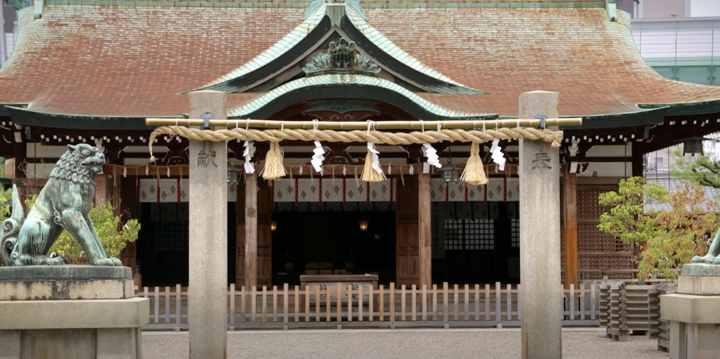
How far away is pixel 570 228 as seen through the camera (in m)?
23.9

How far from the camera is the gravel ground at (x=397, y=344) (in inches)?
662

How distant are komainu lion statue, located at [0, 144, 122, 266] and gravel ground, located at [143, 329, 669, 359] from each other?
5.21m

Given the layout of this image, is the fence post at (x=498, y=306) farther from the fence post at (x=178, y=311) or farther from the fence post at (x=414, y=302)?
the fence post at (x=178, y=311)

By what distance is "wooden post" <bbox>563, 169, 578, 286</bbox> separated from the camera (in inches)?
942

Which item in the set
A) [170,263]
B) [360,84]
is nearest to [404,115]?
[360,84]

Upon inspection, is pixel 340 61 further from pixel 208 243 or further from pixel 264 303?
pixel 208 243

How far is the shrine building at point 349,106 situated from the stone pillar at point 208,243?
26.4 feet

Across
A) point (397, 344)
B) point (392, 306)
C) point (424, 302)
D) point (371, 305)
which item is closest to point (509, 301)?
point (424, 302)

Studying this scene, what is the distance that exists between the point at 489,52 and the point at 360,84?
6.28 metres

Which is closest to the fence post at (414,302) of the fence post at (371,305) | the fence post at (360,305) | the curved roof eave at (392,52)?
the fence post at (371,305)

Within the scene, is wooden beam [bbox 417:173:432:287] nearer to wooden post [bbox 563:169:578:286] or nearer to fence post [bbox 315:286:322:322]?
fence post [bbox 315:286:322:322]

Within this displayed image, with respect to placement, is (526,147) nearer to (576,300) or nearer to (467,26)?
(576,300)

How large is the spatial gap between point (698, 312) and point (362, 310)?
424 inches

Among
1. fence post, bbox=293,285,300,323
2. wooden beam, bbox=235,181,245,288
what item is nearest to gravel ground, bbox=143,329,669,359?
fence post, bbox=293,285,300,323
